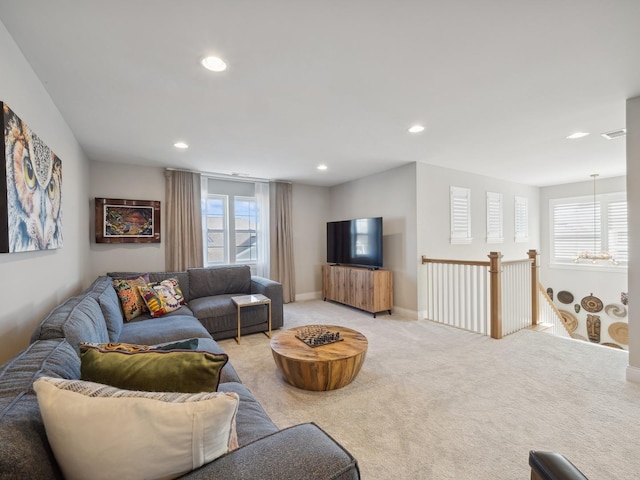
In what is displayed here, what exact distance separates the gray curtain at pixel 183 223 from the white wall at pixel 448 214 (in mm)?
3496

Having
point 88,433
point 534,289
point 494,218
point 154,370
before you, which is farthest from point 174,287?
point 494,218

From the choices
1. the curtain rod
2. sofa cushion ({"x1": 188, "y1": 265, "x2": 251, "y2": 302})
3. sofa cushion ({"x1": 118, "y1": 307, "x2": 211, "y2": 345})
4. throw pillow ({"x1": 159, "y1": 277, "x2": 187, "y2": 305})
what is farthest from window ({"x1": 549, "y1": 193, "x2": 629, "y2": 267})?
throw pillow ({"x1": 159, "y1": 277, "x2": 187, "y2": 305})

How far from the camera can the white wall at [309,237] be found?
19.0 feet

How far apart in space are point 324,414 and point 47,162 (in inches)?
106

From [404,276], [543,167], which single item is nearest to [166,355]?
[404,276]

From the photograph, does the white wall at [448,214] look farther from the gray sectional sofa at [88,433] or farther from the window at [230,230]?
the gray sectional sofa at [88,433]

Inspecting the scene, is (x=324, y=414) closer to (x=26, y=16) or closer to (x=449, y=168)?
(x=26, y=16)

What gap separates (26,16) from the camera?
1.46 meters

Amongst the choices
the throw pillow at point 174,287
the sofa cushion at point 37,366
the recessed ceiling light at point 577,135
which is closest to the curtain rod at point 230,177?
the throw pillow at point 174,287

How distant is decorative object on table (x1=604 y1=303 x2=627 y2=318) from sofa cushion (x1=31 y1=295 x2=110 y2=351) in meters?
8.06

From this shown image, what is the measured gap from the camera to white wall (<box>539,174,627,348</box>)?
218 inches

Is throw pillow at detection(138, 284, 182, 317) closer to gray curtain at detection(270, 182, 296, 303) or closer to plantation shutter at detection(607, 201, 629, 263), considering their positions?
gray curtain at detection(270, 182, 296, 303)

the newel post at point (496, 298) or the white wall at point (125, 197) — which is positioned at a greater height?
the white wall at point (125, 197)

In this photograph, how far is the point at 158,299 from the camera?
320cm
